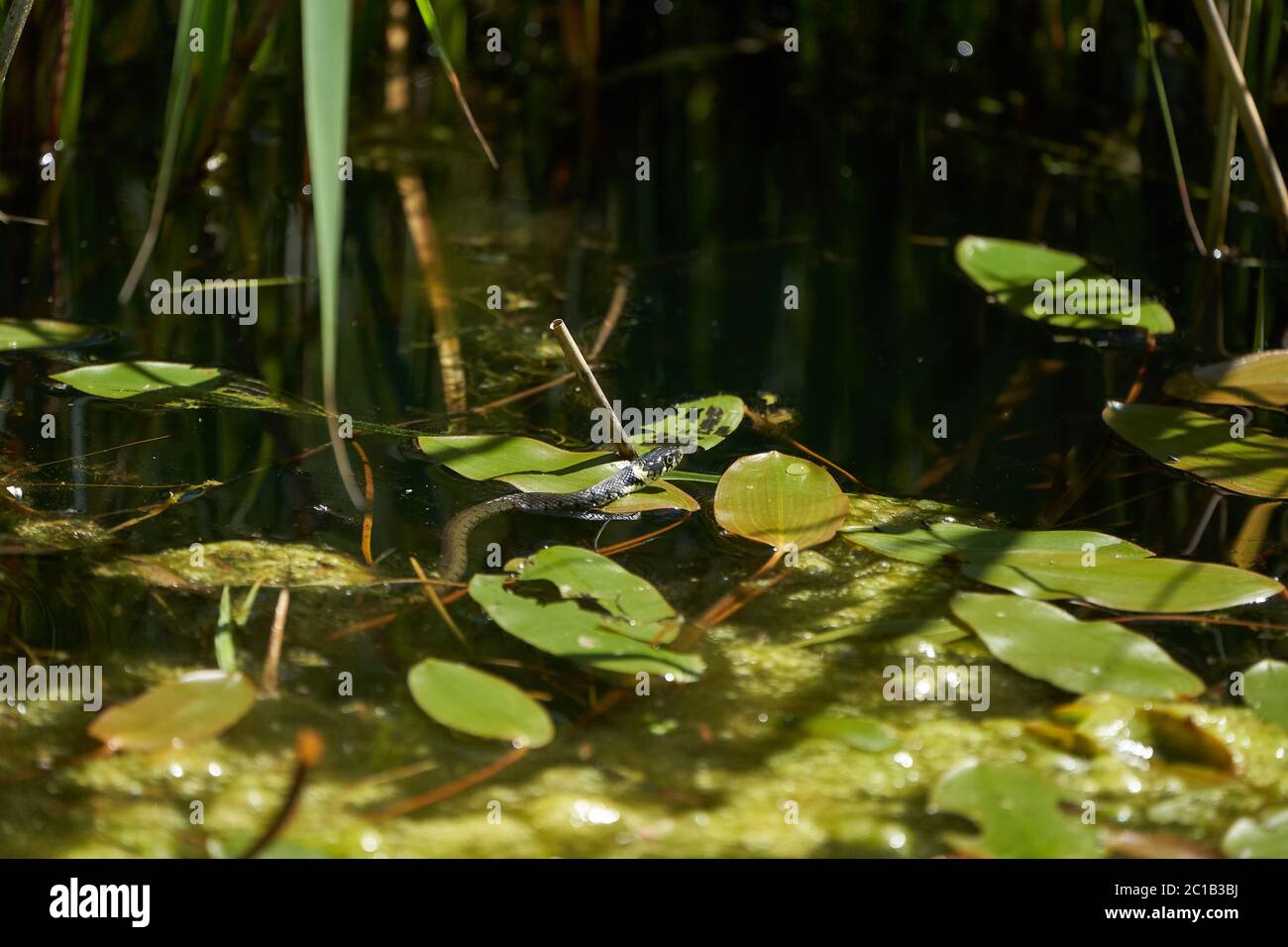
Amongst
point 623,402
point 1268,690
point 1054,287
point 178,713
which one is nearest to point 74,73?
point 623,402

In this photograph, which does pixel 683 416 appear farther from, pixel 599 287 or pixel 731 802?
pixel 731 802

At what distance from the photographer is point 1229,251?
93.0 inches

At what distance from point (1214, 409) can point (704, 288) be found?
2.90 feet

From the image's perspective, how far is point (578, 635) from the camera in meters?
1.23

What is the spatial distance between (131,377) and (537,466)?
618mm

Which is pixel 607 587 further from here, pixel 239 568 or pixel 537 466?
pixel 239 568

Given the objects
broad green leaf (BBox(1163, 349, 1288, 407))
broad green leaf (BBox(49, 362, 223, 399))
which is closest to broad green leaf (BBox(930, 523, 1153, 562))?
broad green leaf (BBox(1163, 349, 1288, 407))

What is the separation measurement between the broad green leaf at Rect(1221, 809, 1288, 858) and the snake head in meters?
0.77

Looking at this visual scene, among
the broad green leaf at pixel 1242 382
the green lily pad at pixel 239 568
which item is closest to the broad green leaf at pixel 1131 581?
the broad green leaf at pixel 1242 382

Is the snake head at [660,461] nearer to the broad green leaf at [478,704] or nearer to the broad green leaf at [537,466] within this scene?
the broad green leaf at [537,466]

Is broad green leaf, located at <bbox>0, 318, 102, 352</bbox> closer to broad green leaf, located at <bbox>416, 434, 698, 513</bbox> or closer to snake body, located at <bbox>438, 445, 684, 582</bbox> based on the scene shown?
broad green leaf, located at <bbox>416, 434, 698, 513</bbox>

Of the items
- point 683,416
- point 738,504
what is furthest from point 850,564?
point 683,416

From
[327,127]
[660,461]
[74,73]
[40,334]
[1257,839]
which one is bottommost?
[1257,839]

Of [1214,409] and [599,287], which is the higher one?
[599,287]
